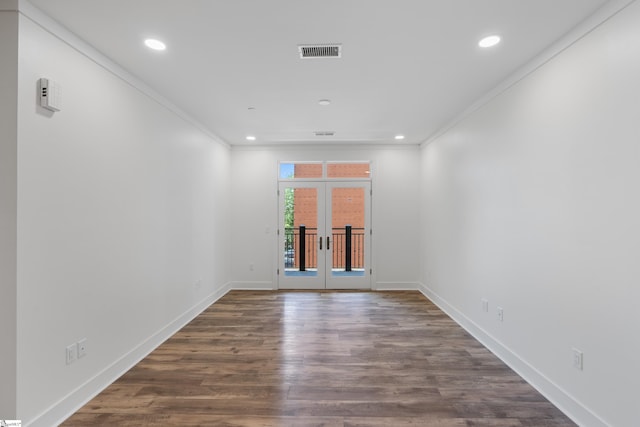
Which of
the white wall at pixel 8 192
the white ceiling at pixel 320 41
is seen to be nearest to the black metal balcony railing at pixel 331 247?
the white ceiling at pixel 320 41

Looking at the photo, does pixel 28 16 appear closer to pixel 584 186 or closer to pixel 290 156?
pixel 584 186

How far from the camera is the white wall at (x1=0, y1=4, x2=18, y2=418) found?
1.92 meters

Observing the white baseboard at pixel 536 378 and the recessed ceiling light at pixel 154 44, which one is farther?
the recessed ceiling light at pixel 154 44

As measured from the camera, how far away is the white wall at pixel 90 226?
2.03 meters

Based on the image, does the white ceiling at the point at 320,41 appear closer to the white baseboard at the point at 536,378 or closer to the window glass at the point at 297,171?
the window glass at the point at 297,171

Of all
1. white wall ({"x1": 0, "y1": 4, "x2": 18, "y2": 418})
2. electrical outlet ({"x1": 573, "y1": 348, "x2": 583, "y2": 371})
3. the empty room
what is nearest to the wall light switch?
the empty room

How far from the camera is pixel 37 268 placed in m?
2.08

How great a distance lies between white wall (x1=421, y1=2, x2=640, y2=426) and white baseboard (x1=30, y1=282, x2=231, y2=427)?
354 centimetres

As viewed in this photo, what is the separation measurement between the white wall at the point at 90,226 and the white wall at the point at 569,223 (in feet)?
11.7

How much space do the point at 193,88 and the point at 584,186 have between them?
3539 mm

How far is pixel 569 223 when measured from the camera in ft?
7.72

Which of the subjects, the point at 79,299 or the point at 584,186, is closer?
the point at 584,186

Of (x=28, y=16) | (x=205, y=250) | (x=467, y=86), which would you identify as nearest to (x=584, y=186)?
(x=467, y=86)

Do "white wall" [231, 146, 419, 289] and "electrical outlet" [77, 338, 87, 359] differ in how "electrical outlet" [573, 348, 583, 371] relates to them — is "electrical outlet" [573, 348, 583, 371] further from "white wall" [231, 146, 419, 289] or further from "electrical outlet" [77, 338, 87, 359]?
"white wall" [231, 146, 419, 289]
